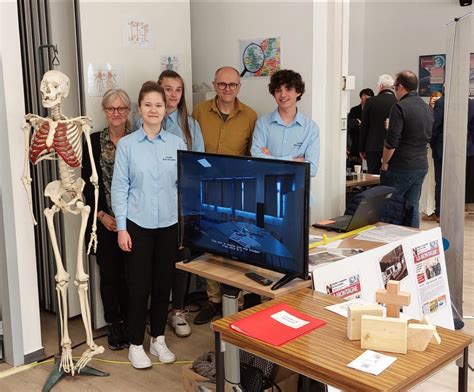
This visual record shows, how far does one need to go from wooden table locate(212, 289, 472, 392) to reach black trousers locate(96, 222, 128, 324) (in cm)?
160

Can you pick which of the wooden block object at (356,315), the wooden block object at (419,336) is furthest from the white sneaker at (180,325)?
the wooden block object at (419,336)

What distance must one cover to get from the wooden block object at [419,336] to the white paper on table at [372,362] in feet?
0.29

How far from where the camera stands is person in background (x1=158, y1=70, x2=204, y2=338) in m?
3.47

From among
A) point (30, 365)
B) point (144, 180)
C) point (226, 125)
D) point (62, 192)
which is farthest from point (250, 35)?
point (30, 365)

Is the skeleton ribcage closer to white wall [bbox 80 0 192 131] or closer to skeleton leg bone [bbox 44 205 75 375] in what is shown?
skeleton leg bone [bbox 44 205 75 375]

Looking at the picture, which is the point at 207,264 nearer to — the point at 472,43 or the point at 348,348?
the point at 348,348

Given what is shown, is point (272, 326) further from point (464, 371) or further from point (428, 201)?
point (428, 201)

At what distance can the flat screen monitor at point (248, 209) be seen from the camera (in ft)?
7.61

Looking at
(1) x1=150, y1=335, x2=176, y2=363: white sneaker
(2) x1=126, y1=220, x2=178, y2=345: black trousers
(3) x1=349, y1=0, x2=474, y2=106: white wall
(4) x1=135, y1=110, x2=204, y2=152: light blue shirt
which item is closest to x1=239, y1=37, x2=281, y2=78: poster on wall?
(4) x1=135, y1=110, x2=204, y2=152: light blue shirt

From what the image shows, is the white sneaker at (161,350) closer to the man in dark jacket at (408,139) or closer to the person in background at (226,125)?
the person in background at (226,125)

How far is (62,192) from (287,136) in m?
1.30

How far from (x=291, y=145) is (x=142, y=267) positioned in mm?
1096

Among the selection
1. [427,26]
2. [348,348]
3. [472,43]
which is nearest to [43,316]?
[348,348]

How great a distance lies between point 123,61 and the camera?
3.72 meters
